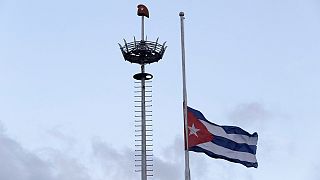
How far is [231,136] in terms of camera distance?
37.1m

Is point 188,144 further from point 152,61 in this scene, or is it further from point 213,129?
point 152,61

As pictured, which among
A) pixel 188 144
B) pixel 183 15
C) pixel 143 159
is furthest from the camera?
pixel 143 159

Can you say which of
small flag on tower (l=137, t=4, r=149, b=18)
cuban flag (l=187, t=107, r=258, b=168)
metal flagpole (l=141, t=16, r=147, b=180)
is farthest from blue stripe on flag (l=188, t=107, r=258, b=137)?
small flag on tower (l=137, t=4, r=149, b=18)

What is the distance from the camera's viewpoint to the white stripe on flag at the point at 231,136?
3659 centimetres

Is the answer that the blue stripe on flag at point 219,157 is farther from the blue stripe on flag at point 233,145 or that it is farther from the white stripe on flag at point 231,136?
the white stripe on flag at point 231,136

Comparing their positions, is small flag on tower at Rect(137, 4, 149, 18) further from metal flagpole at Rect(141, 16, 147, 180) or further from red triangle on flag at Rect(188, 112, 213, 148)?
red triangle on flag at Rect(188, 112, 213, 148)

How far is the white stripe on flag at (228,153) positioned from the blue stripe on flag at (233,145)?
17 centimetres

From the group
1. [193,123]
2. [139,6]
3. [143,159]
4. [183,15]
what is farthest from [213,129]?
[139,6]

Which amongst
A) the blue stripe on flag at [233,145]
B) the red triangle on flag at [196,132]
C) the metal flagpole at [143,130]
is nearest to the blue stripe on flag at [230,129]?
the red triangle on flag at [196,132]

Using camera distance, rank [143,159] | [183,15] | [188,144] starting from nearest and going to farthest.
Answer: [188,144]
[183,15]
[143,159]

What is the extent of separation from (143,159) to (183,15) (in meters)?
14.8

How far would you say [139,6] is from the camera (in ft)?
170

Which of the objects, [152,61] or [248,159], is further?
[152,61]

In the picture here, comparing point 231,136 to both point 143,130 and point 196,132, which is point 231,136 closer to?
point 196,132
